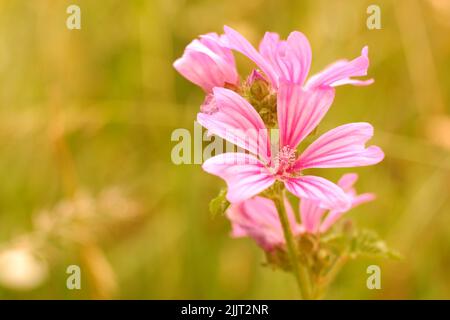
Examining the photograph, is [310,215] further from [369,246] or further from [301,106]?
[301,106]

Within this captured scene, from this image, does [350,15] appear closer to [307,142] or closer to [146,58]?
[146,58]

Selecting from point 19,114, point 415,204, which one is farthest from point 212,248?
point 19,114

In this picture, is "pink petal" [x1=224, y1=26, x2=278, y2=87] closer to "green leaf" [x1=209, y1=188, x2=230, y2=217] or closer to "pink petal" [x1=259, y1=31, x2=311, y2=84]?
"pink petal" [x1=259, y1=31, x2=311, y2=84]

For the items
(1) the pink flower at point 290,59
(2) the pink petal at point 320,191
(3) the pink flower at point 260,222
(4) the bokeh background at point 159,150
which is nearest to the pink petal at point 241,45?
(1) the pink flower at point 290,59

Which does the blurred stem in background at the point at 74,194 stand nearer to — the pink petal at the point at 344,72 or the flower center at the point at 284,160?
the flower center at the point at 284,160

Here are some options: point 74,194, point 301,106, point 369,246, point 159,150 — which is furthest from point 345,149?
point 159,150

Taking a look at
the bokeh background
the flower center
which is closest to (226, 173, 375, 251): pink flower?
the flower center
